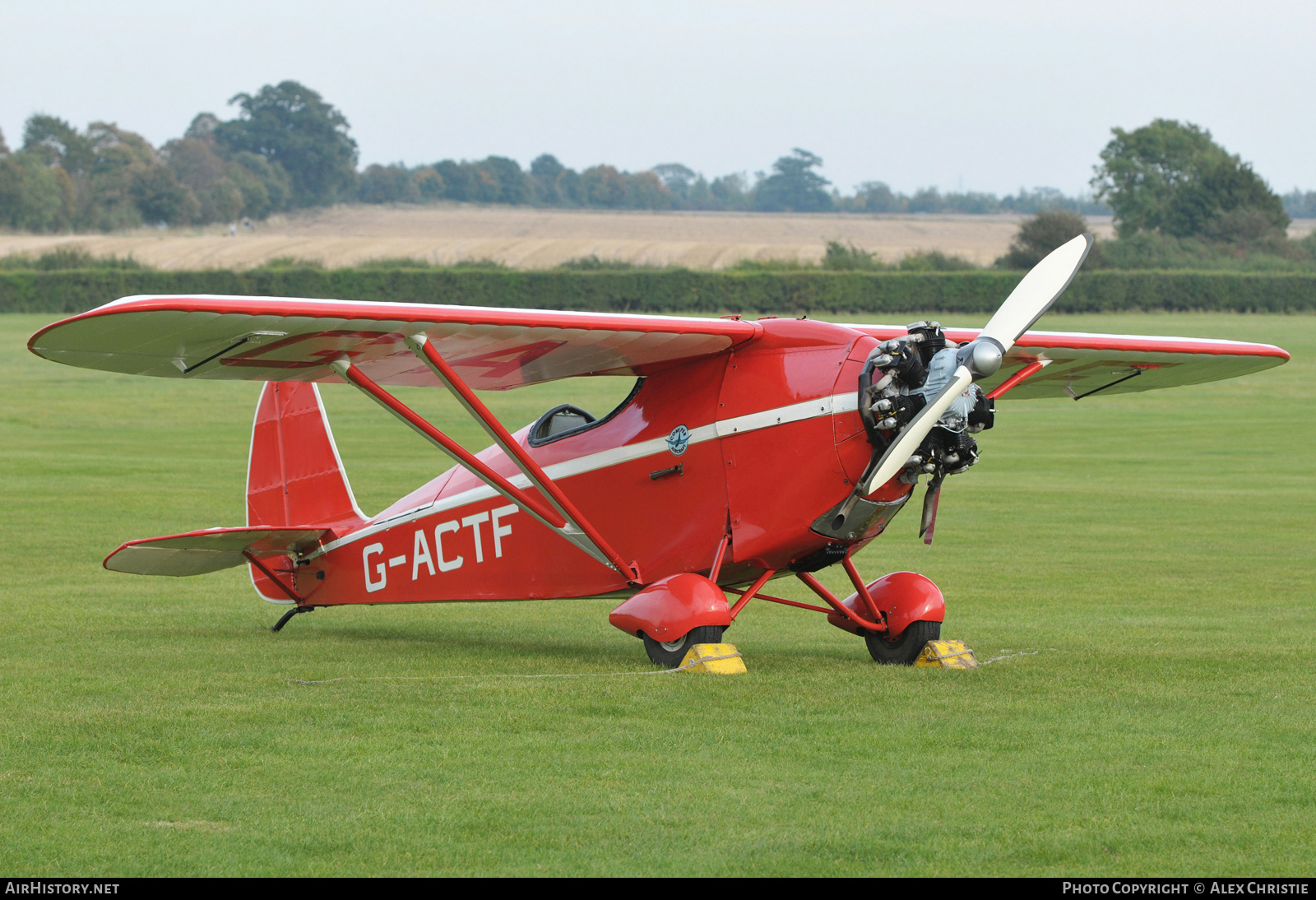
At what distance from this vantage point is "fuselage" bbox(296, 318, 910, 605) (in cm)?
896

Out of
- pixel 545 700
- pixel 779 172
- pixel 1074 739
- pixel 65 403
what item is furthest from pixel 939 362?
pixel 779 172

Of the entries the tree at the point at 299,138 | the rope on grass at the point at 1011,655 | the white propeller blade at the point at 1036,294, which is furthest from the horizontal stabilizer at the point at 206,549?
the tree at the point at 299,138

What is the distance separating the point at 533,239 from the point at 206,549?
78888 millimetres

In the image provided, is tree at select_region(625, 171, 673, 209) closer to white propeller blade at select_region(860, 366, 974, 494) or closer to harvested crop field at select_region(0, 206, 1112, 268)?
harvested crop field at select_region(0, 206, 1112, 268)

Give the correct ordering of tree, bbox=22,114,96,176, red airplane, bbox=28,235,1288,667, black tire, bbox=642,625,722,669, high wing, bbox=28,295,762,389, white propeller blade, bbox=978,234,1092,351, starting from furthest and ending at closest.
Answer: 1. tree, bbox=22,114,96,176
2. black tire, bbox=642,625,722,669
3. white propeller blade, bbox=978,234,1092,351
4. red airplane, bbox=28,235,1288,667
5. high wing, bbox=28,295,762,389

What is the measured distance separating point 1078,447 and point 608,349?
79.7 ft

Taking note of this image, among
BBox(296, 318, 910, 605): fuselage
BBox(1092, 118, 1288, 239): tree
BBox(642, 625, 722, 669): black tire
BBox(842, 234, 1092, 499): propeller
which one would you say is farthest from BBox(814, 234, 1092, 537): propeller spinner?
BBox(1092, 118, 1288, 239): tree

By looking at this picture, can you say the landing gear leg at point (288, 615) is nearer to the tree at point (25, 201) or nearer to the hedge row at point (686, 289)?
the hedge row at point (686, 289)

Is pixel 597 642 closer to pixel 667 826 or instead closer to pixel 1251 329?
pixel 667 826

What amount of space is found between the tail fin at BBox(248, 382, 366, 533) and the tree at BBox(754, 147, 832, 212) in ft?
591

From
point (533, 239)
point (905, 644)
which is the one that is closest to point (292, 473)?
point (905, 644)

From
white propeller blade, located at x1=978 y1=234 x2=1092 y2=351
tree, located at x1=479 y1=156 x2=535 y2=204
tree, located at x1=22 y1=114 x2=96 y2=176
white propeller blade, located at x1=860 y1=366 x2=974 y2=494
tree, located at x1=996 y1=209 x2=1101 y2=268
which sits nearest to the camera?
white propeller blade, located at x1=860 y1=366 x2=974 y2=494

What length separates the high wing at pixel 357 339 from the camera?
25.2 feet

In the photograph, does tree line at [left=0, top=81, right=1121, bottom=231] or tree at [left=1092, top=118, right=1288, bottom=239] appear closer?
tree at [left=1092, top=118, right=1288, bottom=239]
